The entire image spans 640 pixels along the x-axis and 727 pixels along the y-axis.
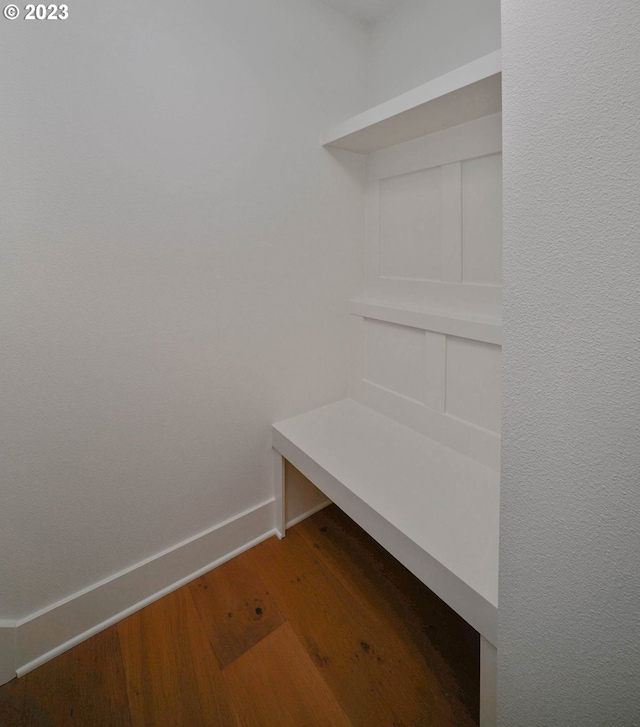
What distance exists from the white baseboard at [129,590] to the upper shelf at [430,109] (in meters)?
1.67

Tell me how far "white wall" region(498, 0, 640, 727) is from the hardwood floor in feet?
1.78

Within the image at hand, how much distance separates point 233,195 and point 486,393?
1230 millimetres

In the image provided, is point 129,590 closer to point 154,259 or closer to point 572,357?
point 154,259

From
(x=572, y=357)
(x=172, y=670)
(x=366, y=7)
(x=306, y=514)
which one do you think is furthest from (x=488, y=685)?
(x=366, y=7)

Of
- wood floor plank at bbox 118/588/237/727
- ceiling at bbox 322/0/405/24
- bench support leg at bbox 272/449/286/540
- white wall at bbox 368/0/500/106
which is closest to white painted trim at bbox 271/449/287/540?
bench support leg at bbox 272/449/286/540

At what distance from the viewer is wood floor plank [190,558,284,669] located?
1.27 meters

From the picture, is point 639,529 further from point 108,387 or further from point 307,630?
point 108,387

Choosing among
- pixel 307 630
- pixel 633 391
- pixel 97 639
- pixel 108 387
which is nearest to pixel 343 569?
pixel 307 630

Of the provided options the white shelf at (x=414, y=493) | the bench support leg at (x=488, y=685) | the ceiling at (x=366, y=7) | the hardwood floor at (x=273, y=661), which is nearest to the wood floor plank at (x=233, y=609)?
the hardwood floor at (x=273, y=661)

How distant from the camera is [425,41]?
150cm

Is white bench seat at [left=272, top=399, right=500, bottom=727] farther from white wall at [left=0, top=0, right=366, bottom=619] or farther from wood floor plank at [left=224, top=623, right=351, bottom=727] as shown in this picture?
wood floor plank at [left=224, top=623, right=351, bottom=727]

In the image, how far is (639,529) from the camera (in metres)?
0.54

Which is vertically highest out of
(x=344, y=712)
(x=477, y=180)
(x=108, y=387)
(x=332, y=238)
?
(x=477, y=180)

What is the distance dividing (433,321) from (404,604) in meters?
1.11
